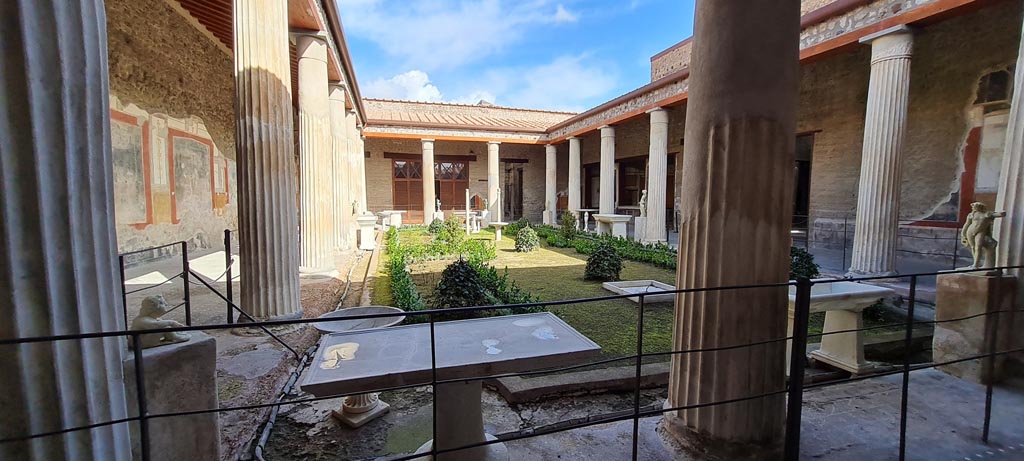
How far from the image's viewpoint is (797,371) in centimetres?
197

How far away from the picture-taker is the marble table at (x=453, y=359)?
6.22 feet

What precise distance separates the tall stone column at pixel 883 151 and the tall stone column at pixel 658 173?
5.38m

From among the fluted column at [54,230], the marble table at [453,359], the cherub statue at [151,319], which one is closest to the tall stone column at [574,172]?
the marble table at [453,359]

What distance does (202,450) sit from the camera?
6.22ft

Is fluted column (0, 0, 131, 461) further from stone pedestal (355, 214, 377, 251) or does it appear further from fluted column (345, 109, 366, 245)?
fluted column (345, 109, 366, 245)

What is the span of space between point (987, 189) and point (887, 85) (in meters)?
3.27

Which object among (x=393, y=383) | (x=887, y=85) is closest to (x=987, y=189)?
(x=887, y=85)

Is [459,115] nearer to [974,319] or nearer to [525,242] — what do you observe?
[525,242]

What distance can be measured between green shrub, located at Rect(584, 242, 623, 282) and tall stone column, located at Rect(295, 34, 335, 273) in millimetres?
4361

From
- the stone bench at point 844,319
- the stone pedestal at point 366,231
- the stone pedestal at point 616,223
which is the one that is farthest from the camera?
the stone pedestal at point 616,223

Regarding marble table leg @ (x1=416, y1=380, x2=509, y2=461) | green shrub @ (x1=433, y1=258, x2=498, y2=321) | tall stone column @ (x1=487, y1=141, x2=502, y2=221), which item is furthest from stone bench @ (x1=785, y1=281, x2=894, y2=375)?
tall stone column @ (x1=487, y1=141, x2=502, y2=221)

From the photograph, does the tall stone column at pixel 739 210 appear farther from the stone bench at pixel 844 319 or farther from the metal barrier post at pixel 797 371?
the stone bench at pixel 844 319

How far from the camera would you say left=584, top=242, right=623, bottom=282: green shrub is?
746cm

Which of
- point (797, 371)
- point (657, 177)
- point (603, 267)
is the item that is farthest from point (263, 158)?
point (657, 177)
